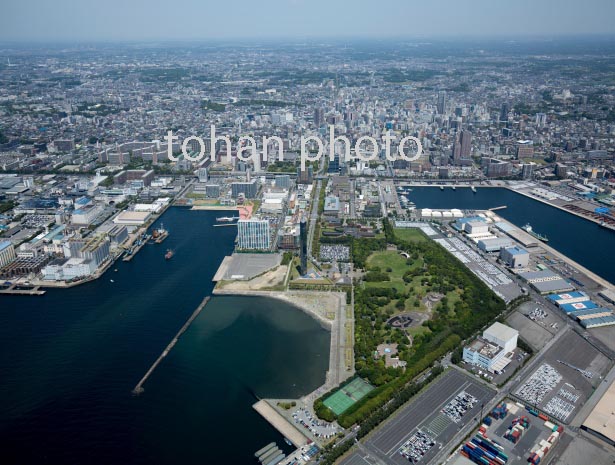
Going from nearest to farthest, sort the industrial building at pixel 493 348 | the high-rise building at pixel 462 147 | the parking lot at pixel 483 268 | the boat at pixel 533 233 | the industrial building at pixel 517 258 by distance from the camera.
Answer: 1. the industrial building at pixel 493 348
2. the parking lot at pixel 483 268
3. the industrial building at pixel 517 258
4. the boat at pixel 533 233
5. the high-rise building at pixel 462 147

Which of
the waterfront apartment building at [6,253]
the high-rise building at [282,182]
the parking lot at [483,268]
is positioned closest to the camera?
the parking lot at [483,268]

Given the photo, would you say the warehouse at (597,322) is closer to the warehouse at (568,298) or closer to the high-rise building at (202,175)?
the warehouse at (568,298)

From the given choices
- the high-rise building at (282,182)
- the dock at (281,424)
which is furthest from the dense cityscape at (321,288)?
the high-rise building at (282,182)

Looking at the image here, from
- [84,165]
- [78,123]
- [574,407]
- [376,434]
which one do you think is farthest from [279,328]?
[78,123]

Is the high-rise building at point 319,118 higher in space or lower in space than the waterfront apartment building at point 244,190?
higher

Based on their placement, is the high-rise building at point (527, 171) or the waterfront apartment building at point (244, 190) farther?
the high-rise building at point (527, 171)

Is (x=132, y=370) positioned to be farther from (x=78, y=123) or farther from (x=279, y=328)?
(x=78, y=123)

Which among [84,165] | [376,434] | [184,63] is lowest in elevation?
[376,434]
